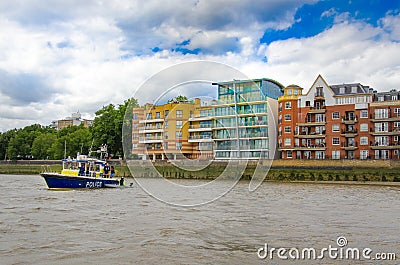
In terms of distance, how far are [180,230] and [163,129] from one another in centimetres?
492

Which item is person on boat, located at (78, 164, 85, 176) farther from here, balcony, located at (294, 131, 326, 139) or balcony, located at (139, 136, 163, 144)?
balcony, located at (294, 131, 326, 139)

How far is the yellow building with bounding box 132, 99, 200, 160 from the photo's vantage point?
64.5 ft

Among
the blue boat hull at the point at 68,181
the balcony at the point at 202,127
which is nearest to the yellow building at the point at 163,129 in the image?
the balcony at the point at 202,127

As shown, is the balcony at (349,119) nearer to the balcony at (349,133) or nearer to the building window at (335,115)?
the building window at (335,115)

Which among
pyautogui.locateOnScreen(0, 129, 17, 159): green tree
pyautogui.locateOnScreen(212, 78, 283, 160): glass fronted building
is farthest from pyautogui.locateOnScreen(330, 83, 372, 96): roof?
pyautogui.locateOnScreen(0, 129, 17, 159): green tree

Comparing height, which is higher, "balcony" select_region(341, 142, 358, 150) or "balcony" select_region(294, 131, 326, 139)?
"balcony" select_region(294, 131, 326, 139)

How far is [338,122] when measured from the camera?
7406 centimetres

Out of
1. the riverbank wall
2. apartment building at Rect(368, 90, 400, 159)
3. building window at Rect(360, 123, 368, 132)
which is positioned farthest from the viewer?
building window at Rect(360, 123, 368, 132)

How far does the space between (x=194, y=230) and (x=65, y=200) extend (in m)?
16.2

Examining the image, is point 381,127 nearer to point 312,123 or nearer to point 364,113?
point 364,113

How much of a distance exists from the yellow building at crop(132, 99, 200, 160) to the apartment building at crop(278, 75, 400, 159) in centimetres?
5412

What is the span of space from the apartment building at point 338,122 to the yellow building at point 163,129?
5412 centimetres

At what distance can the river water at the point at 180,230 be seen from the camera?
605 inches

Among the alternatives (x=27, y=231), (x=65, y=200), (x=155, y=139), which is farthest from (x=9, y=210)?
(x=155, y=139)
